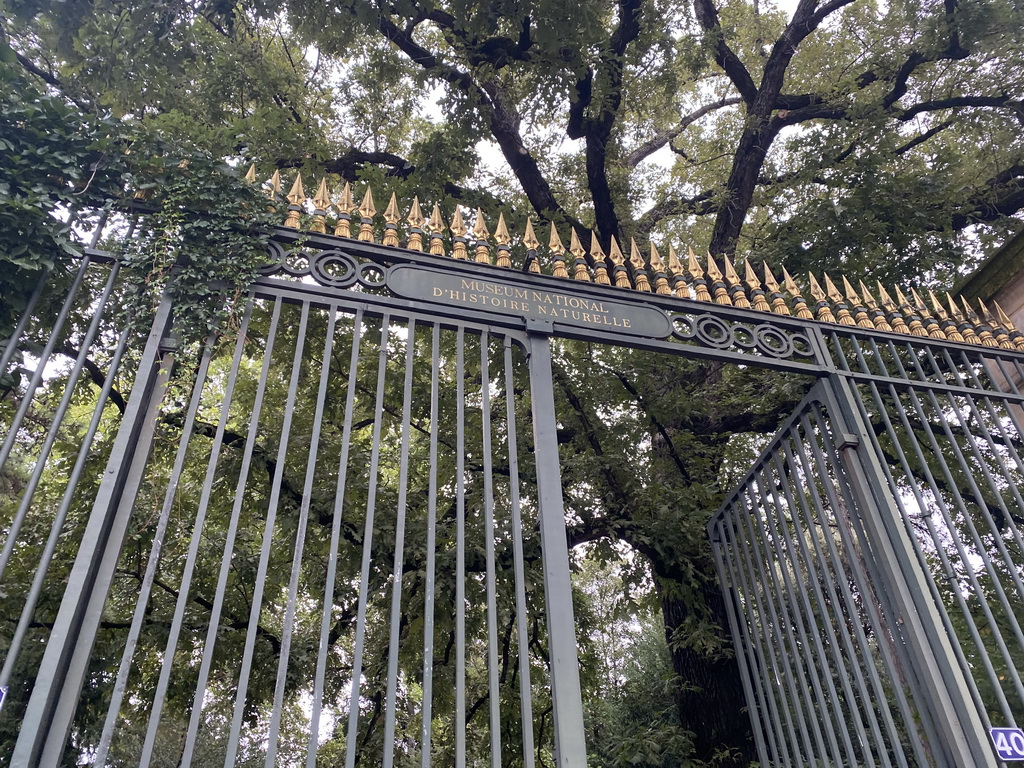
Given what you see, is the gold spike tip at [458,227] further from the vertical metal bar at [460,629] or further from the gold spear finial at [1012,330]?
the gold spear finial at [1012,330]

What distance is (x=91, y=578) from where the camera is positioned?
108 inches

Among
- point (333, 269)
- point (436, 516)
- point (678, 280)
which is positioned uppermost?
point (678, 280)

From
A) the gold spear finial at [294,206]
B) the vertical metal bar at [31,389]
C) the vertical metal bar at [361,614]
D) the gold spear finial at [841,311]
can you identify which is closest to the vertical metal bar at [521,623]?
the vertical metal bar at [361,614]

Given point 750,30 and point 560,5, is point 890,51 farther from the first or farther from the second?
point 560,5

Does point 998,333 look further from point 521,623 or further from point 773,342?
point 521,623

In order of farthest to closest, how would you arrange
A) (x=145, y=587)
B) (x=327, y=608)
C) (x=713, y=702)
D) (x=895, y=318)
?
(x=713, y=702), (x=895, y=318), (x=327, y=608), (x=145, y=587)

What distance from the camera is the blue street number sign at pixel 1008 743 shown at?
10.6 ft

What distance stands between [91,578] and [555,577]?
6.10ft

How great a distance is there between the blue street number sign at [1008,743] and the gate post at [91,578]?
12.6 ft

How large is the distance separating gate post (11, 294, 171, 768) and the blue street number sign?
12.6ft

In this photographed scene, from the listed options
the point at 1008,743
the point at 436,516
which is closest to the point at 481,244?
the point at 436,516

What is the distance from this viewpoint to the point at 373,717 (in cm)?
608

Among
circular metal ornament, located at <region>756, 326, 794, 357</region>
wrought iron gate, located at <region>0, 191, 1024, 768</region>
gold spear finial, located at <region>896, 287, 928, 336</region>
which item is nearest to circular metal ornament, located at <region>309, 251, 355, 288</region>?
wrought iron gate, located at <region>0, 191, 1024, 768</region>

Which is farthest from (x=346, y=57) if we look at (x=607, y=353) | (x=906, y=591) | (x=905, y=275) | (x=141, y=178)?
(x=906, y=591)
